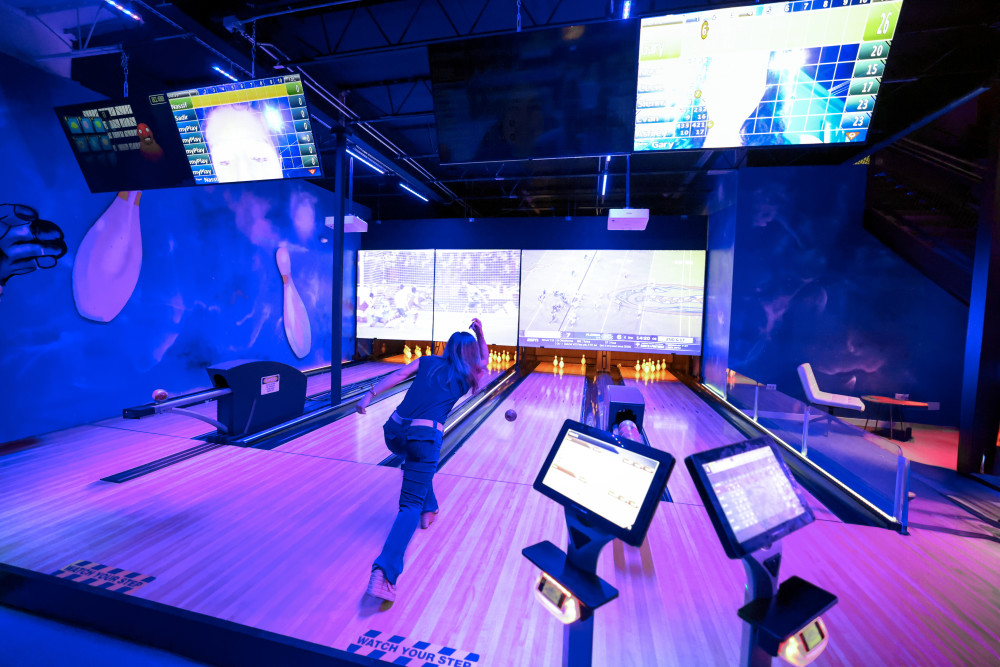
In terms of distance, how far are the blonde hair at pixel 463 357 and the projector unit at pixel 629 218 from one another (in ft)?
12.0

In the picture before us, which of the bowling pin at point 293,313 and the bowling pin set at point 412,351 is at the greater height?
the bowling pin at point 293,313

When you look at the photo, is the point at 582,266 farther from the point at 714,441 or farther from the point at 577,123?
the point at 577,123

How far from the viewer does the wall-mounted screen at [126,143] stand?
3.37 m

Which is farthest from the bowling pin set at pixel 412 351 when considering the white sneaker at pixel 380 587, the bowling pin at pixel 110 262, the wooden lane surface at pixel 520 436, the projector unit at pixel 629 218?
the white sneaker at pixel 380 587

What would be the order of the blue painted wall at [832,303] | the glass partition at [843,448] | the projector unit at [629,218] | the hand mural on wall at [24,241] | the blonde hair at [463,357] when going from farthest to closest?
the blue painted wall at [832,303] < the projector unit at [629,218] < the hand mural on wall at [24,241] < the glass partition at [843,448] < the blonde hair at [463,357]

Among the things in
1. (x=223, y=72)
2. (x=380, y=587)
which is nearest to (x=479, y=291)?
(x=223, y=72)

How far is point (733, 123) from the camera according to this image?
9.55ft

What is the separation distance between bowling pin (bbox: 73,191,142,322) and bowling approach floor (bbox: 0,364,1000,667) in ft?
4.64

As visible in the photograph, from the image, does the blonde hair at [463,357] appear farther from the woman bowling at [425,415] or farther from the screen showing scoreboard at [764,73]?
the screen showing scoreboard at [764,73]

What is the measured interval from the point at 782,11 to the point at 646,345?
234 inches

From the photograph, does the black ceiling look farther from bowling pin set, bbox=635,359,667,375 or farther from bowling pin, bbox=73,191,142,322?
bowling pin set, bbox=635,359,667,375

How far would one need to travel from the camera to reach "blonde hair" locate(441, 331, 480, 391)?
2246mm

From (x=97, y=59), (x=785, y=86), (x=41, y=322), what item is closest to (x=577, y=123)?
(x=785, y=86)

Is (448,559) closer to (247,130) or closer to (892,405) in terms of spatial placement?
(247,130)
